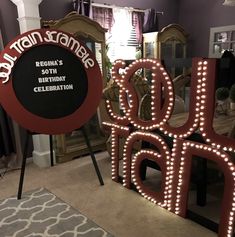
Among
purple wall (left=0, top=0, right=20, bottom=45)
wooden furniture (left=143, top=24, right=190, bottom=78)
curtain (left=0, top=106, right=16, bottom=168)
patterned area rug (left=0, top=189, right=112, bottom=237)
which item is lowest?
patterned area rug (left=0, top=189, right=112, bottom=237)

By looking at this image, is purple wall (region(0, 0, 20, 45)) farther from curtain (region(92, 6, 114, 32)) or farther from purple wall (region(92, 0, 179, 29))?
purple wall (region(92, 0, 179, 29))

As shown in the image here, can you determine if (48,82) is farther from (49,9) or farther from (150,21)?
(150,21)

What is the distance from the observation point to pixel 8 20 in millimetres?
2975

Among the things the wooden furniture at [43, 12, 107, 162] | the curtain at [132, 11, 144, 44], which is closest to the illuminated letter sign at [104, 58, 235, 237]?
the wooden furniture at [43, 12, 107, 162]

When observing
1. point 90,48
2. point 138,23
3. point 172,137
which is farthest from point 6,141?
point 138,23

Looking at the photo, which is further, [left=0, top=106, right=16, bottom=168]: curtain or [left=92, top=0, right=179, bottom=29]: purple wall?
[left=92, top=0, right=179, bottom=29]: purple wall

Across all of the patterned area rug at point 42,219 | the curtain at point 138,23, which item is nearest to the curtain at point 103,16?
the curtain at point 138,23

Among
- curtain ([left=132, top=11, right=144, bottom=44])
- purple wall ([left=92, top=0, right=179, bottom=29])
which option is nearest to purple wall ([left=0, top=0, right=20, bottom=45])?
purple wall ([left=92, top=0, right=179, bottom=29])

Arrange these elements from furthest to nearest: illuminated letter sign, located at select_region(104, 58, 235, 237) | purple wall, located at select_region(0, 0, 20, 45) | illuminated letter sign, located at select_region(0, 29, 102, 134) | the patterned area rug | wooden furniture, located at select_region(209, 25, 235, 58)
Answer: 1. wooden furniture, located at select_region(209, 25, 235, 58)
2. purple wall, located at select_region(0, 0, 20, 45)
3. illuminated letter sign, located at select_region(0, 29, 102, 134)
4. the patterned area rug
5. illuminated letter sign, located at select_region(104, 58, 235, 237)

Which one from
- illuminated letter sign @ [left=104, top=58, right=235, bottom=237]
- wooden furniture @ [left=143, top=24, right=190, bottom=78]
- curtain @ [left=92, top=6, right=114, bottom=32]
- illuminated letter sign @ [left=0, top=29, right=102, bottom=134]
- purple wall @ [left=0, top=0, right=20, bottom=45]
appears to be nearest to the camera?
illuminated letter sign @ [left=104, top=58, right=235, bottom=237]

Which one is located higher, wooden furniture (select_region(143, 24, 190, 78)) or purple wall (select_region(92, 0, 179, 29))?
purple wall (select_region(92, 0, 179, 29))

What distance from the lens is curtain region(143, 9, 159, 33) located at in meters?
4.08

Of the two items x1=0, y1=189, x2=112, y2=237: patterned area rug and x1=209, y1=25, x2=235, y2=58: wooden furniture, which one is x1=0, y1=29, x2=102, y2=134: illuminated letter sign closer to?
x1=0, y1=189, x2=112, y2=237: patterned area rug

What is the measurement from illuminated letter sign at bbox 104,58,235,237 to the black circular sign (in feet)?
1.25
